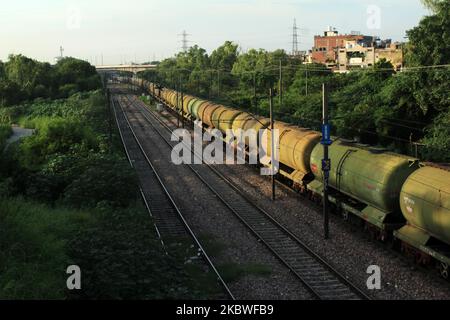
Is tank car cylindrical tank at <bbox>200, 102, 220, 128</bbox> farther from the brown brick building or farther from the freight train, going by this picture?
the brown brick building

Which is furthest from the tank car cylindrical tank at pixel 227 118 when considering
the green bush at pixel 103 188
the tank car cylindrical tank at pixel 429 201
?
the tank car cylindrical tank at pixel 429 201

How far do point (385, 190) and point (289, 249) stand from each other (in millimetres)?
3951

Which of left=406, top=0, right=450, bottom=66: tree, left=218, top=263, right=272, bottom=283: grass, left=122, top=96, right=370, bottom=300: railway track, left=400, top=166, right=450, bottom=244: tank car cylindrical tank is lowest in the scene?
left=218, top=263, right=272, bottom=283: grass

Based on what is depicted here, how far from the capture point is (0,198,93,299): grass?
36.0 ft

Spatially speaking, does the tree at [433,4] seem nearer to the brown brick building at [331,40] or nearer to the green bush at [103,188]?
the green bush at [103,188]

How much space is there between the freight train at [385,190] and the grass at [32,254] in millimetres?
9976

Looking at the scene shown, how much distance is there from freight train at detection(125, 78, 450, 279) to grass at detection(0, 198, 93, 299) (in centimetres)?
998

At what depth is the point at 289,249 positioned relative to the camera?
18.0 meters

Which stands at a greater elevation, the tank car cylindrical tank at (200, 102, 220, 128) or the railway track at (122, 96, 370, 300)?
the tank car cylindrical tank at (200, 102, 220, 128)

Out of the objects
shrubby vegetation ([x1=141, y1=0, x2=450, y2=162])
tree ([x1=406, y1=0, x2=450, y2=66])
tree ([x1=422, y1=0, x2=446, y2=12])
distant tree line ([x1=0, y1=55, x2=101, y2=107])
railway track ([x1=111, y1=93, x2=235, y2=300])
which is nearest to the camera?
railway track ([x1=111, y1=93, x2=235, y2=300])

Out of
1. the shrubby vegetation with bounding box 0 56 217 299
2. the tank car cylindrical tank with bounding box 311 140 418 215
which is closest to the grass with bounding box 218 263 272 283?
the shrubby vegetation with bounding box 0 56 217 299

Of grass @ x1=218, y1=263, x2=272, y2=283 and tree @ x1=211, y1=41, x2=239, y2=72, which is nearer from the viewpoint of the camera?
grass @ x1=218, y1=263, x2=272, y2=283

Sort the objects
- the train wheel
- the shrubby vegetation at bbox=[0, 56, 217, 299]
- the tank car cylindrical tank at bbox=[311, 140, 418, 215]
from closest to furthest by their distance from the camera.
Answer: the shrubby vegetation at bbox=[0, 56, 217, 299]
the train wheel
the tank car cylindrical tank at bbox=[311, 140, 418, 215]
